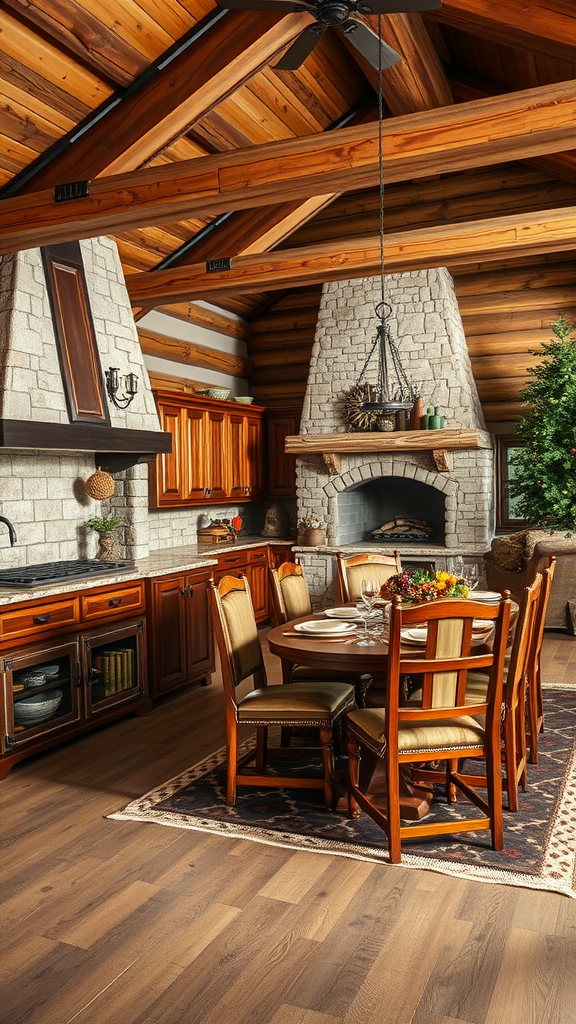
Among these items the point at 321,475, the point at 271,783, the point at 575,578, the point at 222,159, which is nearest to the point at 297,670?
the point at 271,783

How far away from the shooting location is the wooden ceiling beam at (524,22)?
3.58 meters

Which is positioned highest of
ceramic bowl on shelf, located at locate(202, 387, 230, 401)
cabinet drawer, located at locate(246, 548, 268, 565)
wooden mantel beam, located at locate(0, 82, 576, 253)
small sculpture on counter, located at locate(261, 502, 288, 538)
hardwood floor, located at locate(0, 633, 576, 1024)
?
wooden mantel beam, located at locate(0, 82, 576, 253)

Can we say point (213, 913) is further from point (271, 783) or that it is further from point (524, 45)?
point (524, 45)

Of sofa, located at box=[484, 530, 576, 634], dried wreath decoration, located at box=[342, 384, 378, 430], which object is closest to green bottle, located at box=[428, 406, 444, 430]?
dried wreath decoration, located at box=[342, 384, 378, 430]

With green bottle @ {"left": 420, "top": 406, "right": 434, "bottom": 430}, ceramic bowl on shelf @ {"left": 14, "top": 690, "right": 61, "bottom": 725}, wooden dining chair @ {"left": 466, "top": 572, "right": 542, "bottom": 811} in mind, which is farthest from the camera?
green bottle @ {"left": 420, "top": 406, "right": 434, "bottom": 430}

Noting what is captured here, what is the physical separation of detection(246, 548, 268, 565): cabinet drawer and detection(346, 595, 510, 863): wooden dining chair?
14.8ft

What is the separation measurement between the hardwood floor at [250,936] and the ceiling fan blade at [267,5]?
327cm

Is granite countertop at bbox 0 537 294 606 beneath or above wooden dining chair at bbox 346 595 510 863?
above

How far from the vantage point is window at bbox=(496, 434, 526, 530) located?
8.47 meters

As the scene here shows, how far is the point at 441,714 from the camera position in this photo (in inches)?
115

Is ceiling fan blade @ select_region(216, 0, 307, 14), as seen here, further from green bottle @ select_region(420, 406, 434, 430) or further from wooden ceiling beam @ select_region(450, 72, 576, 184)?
green bottle @ select_region(420, 406, 434, 430)

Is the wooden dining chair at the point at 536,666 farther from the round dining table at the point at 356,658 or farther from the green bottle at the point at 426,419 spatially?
the green bottle at the point at 426,419

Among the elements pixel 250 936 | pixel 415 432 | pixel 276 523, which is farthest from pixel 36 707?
pixel 276 523

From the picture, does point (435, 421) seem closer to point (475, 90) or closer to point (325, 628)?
point (475, 90)
